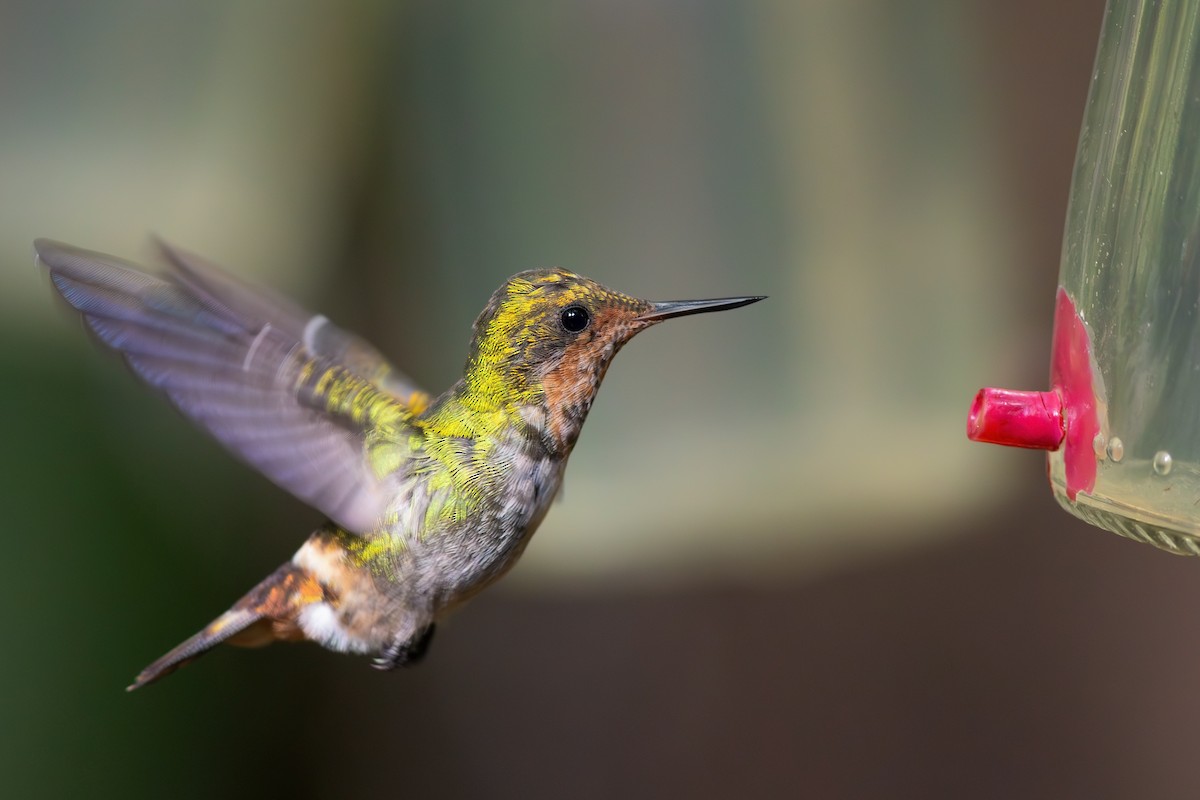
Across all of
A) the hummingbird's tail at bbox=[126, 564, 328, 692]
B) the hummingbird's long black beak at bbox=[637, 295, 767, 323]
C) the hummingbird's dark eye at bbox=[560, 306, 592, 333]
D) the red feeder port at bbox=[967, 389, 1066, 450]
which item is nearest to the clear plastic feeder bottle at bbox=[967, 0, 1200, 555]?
the red feeder port at bbox=[967, 389, 1066, 450]

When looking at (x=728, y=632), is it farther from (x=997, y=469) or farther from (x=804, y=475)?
(x=997, y=469)

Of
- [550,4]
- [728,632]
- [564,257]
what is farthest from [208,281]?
[728,632]

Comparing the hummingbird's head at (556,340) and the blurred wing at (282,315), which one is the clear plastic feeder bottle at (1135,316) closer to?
the hummingbird's head at (556,340)

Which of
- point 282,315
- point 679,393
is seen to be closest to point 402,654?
point 282,315

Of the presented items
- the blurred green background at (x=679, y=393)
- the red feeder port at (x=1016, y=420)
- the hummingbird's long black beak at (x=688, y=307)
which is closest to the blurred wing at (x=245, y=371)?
the hummingbird's long black beak at (x=688, y=307)

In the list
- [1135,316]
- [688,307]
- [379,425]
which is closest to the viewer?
[1135,316]

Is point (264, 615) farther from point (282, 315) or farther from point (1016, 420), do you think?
point (1016, 420)

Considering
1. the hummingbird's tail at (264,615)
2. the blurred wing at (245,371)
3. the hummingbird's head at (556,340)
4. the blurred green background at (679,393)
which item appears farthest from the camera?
the blurred green background at (679,393)
